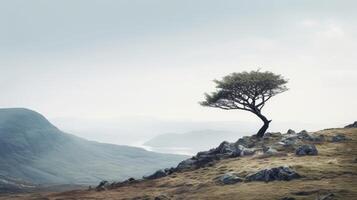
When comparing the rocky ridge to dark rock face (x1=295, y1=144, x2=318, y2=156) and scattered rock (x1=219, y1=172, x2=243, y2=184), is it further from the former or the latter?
scattered rock (x1=219, y1=172, x2=243, y2=184)

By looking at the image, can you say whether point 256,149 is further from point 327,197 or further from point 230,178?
point 327,197

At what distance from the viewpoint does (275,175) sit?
73.2 m

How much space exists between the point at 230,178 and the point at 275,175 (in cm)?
862

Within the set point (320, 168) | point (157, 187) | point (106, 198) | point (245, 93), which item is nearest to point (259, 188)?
point (320, 168)

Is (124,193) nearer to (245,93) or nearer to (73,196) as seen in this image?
(73,196)

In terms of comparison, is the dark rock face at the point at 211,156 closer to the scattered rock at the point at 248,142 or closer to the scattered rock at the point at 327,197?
the scattered rock at the point at 248,142

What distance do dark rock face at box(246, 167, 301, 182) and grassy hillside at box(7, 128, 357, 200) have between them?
5.13 ft

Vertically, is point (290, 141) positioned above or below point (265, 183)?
above

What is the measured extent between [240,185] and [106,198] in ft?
87.8

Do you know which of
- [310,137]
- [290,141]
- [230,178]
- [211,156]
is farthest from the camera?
Result: [310,137]

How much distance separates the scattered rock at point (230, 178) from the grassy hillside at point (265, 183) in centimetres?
149

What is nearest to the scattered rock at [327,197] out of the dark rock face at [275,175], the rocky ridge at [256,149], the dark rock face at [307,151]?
the dark rock face at [275,175]

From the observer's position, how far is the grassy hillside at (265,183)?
62.2 meters

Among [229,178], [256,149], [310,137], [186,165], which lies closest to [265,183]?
[229,178]
